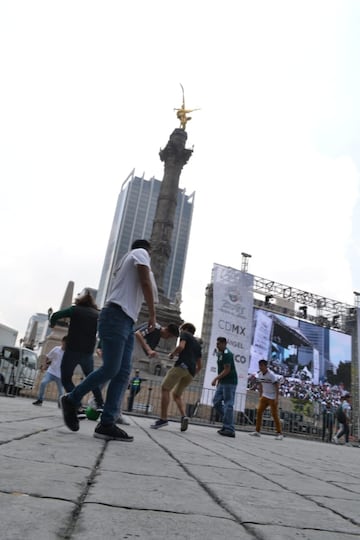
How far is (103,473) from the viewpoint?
72.2 inches

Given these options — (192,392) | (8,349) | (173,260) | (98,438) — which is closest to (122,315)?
(98,438)

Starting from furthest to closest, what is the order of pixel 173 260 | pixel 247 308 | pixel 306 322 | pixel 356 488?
pixel 173 260 → pixel 306 322 → pixel 247 308 → pixel 356 488

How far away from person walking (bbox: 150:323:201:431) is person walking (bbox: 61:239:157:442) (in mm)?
2714

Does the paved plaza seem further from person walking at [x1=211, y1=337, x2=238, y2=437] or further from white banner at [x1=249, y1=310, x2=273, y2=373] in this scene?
white banner at [x1=249, y1=310, x2=273, y2=373]

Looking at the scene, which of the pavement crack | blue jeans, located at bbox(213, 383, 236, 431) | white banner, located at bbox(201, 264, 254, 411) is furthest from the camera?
white banner, located at bbox(201, 264, 254, 411)

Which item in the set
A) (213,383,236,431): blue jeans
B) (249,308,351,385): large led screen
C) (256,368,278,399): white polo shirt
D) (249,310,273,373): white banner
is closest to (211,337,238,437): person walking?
(213,383,236,431): blue jeans

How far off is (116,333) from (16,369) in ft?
45.8

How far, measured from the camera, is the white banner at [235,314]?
18.3 metres

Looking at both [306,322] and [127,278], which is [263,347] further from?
[127,278]

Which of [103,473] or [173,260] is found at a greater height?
[173,260]

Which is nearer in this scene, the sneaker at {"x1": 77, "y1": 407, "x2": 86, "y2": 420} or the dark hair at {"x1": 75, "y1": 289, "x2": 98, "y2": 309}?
the dark hair at {"x1": 75, "y1": 289, "x2": 98, "y2": 309}

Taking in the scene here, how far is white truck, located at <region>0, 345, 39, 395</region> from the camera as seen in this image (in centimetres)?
1363

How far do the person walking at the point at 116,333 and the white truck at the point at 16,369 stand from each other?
1025cm

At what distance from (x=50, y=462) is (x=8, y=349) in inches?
640
